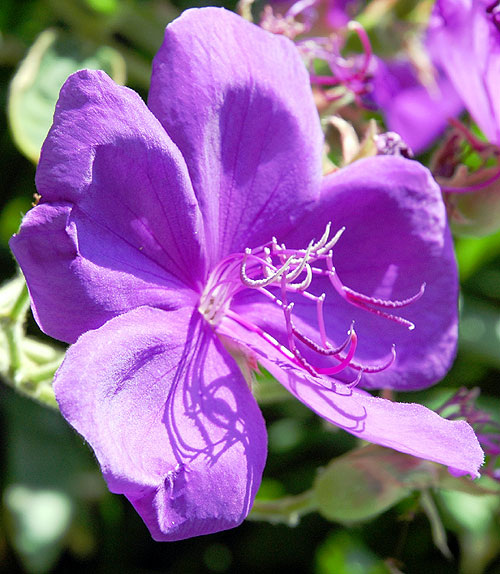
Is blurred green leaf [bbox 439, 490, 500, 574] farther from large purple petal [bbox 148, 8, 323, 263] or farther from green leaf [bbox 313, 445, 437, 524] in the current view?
large purple petal [bbox 148, 8, 323, 263]

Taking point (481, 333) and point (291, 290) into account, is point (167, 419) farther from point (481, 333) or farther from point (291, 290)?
point (481, 333)

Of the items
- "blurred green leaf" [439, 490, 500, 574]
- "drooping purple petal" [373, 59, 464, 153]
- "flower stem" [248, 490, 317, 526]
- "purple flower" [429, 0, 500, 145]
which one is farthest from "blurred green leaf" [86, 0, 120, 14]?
"blurred green leaf" [439, 490, 500, 574]

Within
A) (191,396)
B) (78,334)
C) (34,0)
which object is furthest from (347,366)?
(34,0)

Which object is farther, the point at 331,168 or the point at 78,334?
the point at 331,168

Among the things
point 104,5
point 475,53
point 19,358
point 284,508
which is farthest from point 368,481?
point 104,5

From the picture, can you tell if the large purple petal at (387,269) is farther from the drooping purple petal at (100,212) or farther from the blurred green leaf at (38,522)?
the blurred green leaf at (38,522)

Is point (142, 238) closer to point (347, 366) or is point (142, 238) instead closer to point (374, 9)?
point (347, 366)

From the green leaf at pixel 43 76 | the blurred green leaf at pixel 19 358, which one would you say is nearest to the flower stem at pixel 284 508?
the blurred green leaf at pixel 19 358
